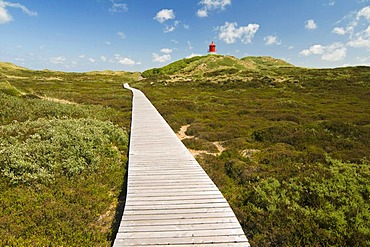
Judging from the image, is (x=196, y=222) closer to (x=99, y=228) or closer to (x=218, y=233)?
(x=218, y=233)

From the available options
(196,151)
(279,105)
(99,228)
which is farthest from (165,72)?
(99,228)

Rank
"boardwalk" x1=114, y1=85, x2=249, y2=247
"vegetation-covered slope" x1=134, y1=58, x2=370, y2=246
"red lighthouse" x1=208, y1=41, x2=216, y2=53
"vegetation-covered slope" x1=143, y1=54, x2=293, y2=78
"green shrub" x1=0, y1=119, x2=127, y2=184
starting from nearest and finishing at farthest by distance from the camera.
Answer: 1. "boardwalk" x1=114, y1=85, x2=249, y2=247
2. "vegetation-covered slope" x1=134, y1=58, x2=370, y2=246
3. "green shrub" x1=0, y1=119, x2=127, y2=184
4. "vegetation-covered slope" x1=143, y1=54, x2=293, y2=78
5. "red lighthouse" x1=208, y1=41, x2=216, y2=53

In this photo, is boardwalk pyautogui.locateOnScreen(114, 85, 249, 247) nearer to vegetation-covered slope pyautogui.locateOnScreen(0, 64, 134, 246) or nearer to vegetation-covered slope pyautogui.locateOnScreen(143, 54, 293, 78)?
vegetation-covered slope pyautogui.locateOnScreen(0, 64, 134, 246)

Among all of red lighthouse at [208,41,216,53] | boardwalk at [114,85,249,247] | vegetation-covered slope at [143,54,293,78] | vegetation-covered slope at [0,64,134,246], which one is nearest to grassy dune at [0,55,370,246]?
vegetation-covered slope at [0,64,134,246]

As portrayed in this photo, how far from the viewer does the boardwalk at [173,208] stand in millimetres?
4258

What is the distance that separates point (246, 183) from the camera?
7934mm

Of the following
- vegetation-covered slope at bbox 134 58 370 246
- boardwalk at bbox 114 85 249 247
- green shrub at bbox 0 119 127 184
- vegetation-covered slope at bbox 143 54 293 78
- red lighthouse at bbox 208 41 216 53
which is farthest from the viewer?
red lighthouse at bbox 208 41 216 53

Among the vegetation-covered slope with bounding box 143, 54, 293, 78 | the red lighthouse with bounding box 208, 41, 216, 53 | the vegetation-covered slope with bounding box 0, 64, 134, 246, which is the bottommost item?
the vegetation-covered slope with bounding box 0, 64, 134, 246

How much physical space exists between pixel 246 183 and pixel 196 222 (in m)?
3.72

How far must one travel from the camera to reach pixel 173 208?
205 inches

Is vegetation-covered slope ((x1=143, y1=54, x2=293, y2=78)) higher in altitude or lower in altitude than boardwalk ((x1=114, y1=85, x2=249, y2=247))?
higher

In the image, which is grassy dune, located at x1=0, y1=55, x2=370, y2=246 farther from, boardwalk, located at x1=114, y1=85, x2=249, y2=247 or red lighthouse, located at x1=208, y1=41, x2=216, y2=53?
red lighthouse, located at x1=208, y1=41, x2=216, y2=53

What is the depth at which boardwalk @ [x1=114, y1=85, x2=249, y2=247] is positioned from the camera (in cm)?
426

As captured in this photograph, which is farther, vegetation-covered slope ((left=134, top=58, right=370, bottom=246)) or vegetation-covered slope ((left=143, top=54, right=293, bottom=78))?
vegetation-covered slope ((left=143, top=54, right=293, bottom=78))
